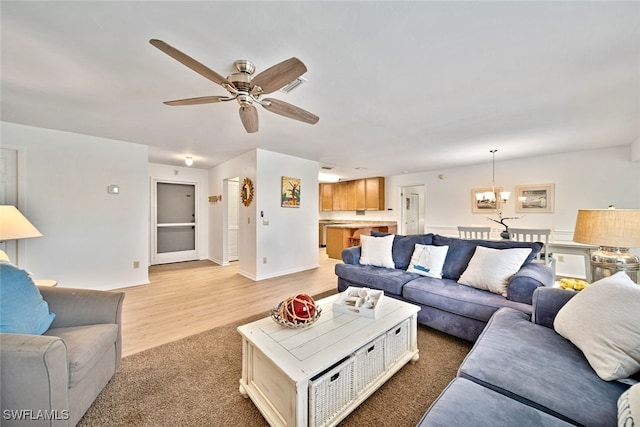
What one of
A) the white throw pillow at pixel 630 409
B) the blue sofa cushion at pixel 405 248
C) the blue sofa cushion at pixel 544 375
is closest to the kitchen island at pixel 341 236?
the blue sofa cushion at pixel 405 248

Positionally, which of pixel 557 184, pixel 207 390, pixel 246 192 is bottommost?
pixel 207 390

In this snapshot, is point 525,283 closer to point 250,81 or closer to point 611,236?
point 611,236

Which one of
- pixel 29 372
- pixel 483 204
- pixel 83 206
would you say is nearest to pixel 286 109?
pixel 29 372

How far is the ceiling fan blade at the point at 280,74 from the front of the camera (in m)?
1.40

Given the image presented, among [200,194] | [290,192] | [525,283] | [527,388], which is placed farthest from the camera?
[200,194]

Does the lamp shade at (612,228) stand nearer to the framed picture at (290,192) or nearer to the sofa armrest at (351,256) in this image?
the sofa armrest at (351,256)

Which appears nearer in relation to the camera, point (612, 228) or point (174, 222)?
point (612, 228)

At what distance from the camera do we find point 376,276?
2.80 m

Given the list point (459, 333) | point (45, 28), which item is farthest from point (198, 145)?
point (459, 333)

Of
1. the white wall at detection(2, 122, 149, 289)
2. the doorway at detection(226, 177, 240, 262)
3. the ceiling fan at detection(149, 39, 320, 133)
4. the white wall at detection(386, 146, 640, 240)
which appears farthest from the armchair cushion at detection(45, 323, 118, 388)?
the white wall at detection(386, 146, 640, 240)

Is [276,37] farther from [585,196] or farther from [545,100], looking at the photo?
[585,196]

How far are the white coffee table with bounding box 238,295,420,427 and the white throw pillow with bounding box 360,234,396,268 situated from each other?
128 centimetres

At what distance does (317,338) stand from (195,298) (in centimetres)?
254

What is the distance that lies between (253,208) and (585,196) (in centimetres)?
583
